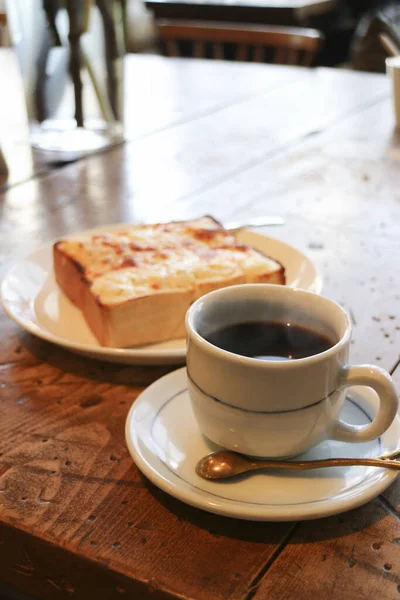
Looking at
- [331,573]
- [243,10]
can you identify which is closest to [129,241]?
[331,573]

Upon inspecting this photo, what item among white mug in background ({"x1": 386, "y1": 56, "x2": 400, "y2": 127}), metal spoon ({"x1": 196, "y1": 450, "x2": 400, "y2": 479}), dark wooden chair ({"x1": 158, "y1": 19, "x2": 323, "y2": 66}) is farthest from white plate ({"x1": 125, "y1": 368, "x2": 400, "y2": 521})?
dark wooden chair ({"x1": 158, "y1": 19, "x2": 323, "y2": 66})

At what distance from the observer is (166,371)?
714 millimetres

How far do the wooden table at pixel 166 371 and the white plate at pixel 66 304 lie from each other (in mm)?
29

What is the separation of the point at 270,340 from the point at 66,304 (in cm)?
33

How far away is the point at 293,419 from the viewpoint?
0.52 meters

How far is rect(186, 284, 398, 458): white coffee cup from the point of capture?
505 millimetres

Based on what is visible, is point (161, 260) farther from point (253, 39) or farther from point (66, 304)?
point (253, 39)

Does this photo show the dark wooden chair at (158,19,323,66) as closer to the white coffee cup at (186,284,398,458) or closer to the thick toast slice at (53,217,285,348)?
the thick toast slice at (53,217,285,348)

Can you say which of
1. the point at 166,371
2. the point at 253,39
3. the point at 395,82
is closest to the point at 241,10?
the point at 253,39

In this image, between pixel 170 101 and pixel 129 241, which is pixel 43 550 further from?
pixel 170 101

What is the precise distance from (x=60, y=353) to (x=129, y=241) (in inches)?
7.2

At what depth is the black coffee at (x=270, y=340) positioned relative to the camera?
1.84 feet

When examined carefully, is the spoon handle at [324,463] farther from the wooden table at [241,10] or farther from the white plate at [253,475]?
the wooden table at [241,10]

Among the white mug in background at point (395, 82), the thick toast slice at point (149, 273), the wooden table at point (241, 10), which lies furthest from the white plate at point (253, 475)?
the wooden table at point (241, 10)
